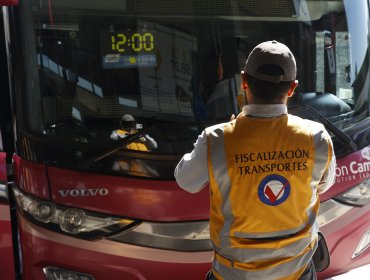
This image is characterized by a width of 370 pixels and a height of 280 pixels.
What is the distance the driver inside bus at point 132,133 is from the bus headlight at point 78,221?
15.3 inches

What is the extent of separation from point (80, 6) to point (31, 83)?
1.65 ft

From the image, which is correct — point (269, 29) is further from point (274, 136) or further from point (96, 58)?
point (274, 136)

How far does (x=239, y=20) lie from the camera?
2.87 meters

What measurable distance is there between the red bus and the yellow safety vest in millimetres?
668

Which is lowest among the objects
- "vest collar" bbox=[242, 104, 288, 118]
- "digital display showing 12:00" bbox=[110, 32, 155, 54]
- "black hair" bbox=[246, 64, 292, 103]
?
"vest collar" bbox=[242, 104, 288, 118]

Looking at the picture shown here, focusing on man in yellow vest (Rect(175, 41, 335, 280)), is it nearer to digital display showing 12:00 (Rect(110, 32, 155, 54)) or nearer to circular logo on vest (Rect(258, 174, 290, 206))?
circular logo on vest (Rect(258, 174, 290, 206))

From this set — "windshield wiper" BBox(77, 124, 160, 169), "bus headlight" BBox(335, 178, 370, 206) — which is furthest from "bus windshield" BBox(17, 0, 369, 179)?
"bus headlight" BBox(335, 178, 370, 206)

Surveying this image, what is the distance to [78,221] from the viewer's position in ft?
8.08

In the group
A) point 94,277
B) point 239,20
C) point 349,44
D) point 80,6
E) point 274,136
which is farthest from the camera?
point 349,44

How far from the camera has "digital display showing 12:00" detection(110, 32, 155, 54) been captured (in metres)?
2.69

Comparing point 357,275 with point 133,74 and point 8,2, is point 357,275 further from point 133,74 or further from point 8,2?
point 8,2

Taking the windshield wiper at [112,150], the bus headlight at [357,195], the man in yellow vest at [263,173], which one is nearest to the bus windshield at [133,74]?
the windshield wiper at [112,150]

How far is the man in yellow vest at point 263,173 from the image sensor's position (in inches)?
69.3

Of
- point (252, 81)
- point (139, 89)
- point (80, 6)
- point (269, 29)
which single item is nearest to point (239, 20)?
point (269, 29)
